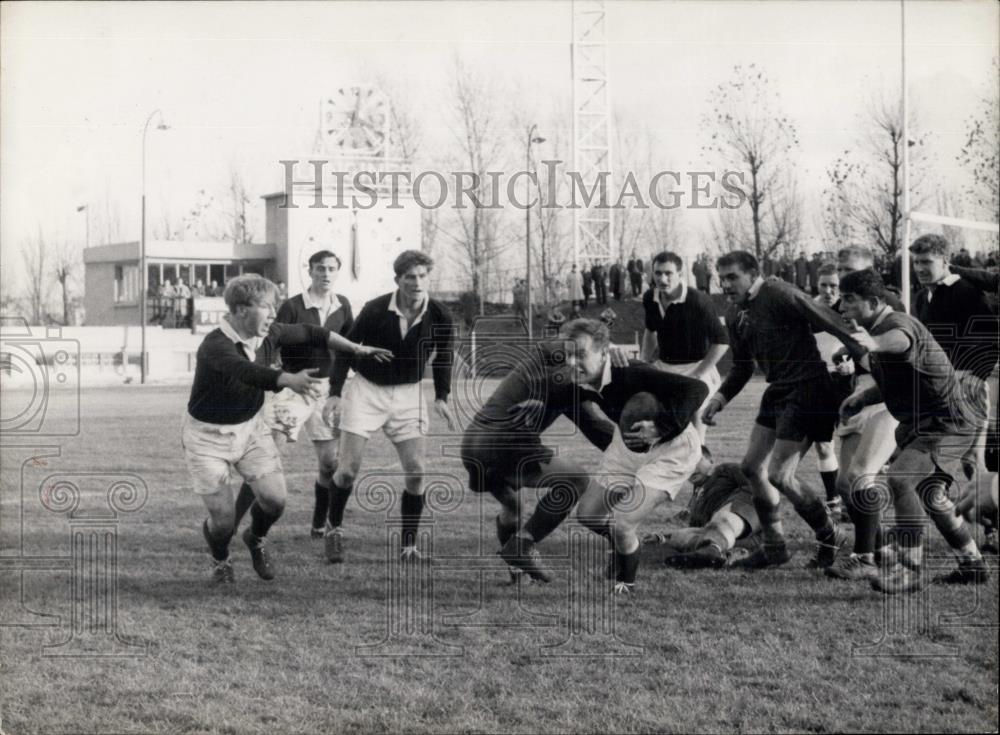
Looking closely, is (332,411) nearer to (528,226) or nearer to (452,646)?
(528,226)

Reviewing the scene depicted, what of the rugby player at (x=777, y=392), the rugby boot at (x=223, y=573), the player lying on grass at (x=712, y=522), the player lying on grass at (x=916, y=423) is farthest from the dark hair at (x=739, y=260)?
the rugby boot at (x=223, y=573)

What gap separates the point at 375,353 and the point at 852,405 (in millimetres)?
2578

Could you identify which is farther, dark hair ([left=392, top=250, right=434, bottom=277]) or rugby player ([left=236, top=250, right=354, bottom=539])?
rugby player ([left=236, top=250, right=354, bottom=539])

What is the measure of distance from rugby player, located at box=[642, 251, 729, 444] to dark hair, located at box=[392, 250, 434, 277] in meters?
1.25

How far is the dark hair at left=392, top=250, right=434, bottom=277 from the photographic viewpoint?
17.1 feet

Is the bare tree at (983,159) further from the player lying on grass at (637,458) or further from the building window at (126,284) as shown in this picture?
the building window at (126,284)

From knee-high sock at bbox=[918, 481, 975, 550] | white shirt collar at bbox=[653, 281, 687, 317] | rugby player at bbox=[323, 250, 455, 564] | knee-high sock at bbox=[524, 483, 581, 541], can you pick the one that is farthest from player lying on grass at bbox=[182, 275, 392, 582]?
knee-high sock at bbox=[918, 481, 975, 550]

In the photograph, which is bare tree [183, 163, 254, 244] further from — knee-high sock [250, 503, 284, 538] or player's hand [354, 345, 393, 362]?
knee-high sock [250, 503, 284, 538]

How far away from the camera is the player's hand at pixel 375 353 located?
17.4ft

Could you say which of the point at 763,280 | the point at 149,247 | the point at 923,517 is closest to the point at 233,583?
the point at 149,247

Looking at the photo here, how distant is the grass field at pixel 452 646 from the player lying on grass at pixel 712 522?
18cm

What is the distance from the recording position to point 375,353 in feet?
17.7

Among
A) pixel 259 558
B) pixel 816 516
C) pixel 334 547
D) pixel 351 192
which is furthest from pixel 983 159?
pixel 259 558

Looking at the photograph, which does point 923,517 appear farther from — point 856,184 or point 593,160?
point 593,160
